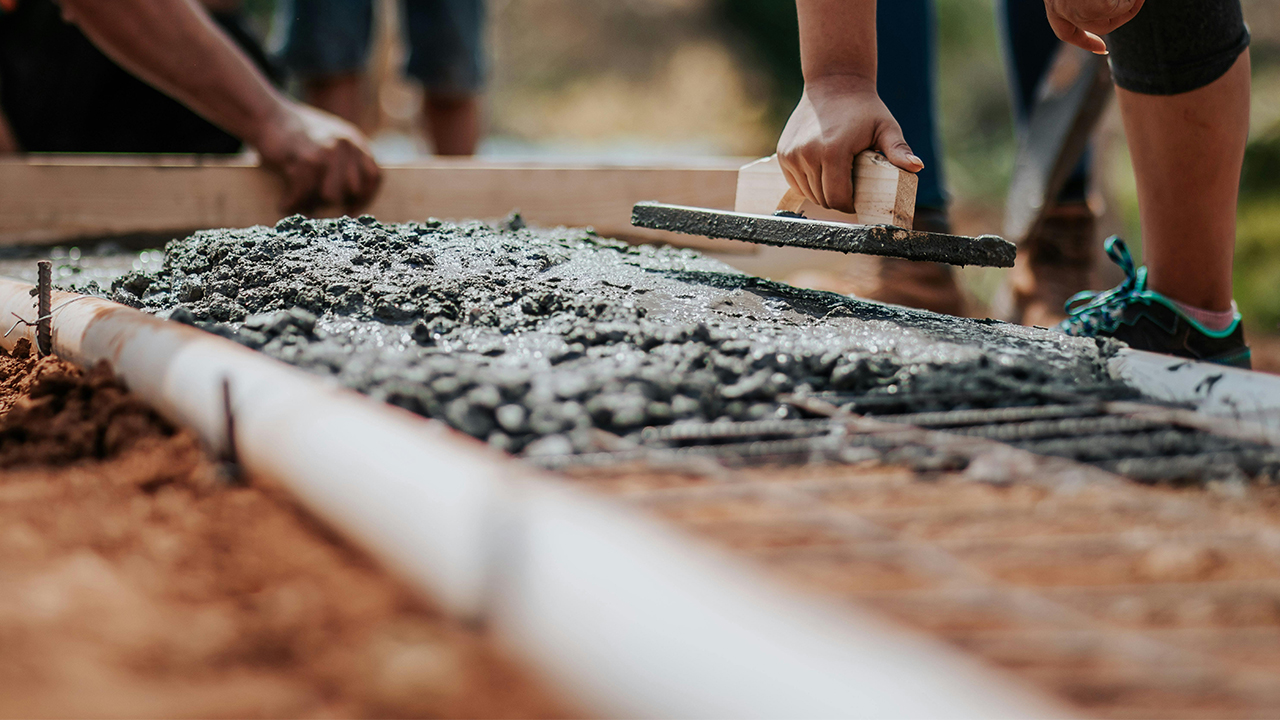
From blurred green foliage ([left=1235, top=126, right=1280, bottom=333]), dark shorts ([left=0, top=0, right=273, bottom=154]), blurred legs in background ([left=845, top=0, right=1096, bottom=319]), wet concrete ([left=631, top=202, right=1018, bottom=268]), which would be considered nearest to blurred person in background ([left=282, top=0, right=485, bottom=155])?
dark shorts ([left=0, top=0, right=273, bottom=154])

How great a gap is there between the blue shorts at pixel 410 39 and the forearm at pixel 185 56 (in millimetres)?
1209

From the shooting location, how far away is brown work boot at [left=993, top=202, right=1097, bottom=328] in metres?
2.68

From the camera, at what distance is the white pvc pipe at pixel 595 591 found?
48 centimetres

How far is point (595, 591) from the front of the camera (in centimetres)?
56

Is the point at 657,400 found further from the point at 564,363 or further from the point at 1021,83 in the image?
the point at 1021,83

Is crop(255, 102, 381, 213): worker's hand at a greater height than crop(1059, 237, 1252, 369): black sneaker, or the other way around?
crop(255, 102, 381, 213): worker's hand

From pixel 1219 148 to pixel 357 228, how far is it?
5.56 feet

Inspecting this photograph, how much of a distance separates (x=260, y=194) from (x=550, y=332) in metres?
1.57

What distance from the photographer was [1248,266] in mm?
5379

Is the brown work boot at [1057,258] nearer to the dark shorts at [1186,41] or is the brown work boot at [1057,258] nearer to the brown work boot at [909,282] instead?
the brown work boot at [909,282]

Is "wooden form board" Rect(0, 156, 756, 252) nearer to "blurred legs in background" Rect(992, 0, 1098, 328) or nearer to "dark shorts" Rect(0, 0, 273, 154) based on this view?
"blurred legs in background" Rect(992, 0, 1098, 328)

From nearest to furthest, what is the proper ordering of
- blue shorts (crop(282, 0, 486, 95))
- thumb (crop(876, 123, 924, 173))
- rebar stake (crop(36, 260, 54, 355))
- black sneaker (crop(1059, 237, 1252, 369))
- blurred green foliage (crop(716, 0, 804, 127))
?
1. rebar stake (crop(36, 260, 54, 355))
2. thumb (crop(876, 123, 924, 173))
3. black sneaker (crop(1059, 237, 1252, 369))
4. blue shorts (crop(282, 0, 486, 95))
5. blurred green foliage (crop(716, 0, 804, 127))

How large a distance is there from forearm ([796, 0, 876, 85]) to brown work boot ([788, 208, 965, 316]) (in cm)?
86

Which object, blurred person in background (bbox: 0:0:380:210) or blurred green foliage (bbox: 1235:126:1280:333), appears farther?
blurred green foliage (bbox: 1235:126:1280:333)
